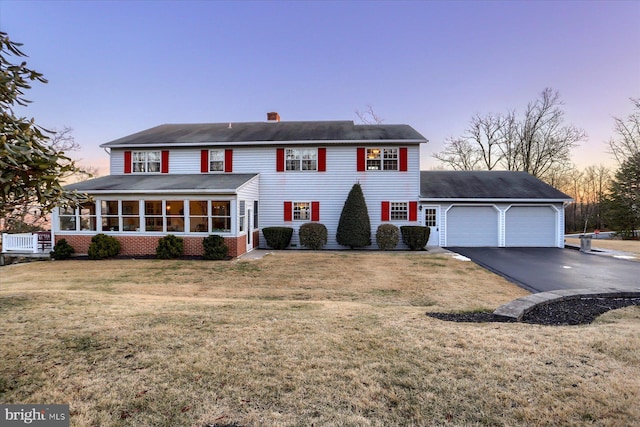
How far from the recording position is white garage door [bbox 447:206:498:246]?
16.5 meters

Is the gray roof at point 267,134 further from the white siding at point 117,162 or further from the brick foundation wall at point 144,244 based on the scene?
the brick foundation wall at point 144,244

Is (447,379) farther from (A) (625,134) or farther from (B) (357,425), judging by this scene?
(A) (625,134)

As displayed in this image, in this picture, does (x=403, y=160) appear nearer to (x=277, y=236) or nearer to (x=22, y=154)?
(x=277, y=236)

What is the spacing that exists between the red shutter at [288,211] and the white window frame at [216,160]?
13.4 ft

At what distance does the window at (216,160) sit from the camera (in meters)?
16.7

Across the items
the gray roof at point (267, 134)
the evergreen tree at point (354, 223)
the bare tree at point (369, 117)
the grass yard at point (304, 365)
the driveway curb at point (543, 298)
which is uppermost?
the bare tree at point (369, 117)

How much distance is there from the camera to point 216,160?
656 inches

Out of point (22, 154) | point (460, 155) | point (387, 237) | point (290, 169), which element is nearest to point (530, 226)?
point (387, 237)

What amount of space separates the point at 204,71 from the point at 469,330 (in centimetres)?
1809

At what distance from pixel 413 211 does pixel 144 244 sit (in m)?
13.3

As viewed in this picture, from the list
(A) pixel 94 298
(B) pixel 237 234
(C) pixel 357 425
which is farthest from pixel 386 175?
(C) pixel 357 425

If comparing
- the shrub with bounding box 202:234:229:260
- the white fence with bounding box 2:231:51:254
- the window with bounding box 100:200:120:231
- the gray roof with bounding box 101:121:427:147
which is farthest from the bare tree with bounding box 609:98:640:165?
the white fence with bounding box 2:231:51:254

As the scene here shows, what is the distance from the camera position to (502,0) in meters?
12.7

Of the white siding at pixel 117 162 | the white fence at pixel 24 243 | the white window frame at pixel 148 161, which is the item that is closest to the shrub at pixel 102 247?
the white fence at pixel 24 243
